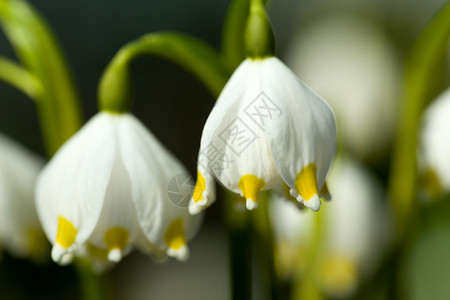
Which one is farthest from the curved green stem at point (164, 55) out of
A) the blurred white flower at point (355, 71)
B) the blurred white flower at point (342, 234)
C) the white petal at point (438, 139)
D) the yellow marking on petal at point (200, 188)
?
the blurred white flower at point (355, 71)

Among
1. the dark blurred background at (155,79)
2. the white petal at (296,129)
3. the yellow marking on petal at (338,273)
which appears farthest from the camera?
the dark blurred background at (155,79)

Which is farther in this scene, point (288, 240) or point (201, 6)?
point (201, 6)

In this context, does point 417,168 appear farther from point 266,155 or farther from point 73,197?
point 73,197

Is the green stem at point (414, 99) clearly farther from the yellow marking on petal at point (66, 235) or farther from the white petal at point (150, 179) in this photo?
the yellow marking on petal at point (66, 235)

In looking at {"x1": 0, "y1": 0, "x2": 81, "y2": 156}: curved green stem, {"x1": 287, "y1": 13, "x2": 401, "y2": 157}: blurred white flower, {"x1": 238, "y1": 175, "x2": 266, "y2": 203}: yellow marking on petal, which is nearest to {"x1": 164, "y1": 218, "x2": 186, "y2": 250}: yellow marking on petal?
{"x1": 238, "y1": 175, "x2": 266, "y2": 203}: yellow marking on petal

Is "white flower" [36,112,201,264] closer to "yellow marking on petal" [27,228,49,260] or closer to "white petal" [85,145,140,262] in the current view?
"white petal" [85,145,140,262]

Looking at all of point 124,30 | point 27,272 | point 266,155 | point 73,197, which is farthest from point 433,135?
point 124,30
